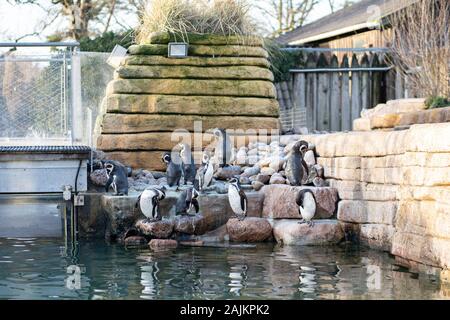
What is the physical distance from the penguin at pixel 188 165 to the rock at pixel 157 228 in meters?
1.20

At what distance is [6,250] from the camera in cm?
1057

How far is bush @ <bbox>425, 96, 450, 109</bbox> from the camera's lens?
12.5m

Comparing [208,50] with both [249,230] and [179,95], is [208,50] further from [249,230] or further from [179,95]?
[249,230]

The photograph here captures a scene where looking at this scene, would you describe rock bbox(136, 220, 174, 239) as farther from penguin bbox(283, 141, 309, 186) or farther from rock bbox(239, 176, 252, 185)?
penguin bbox(283, 141, 309, 186)

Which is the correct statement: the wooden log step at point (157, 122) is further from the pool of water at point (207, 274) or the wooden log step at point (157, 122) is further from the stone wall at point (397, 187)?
the pool of water at point (207, 274)

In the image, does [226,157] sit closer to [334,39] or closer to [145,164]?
[145,164]

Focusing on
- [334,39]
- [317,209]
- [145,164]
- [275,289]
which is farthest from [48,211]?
[334,39]

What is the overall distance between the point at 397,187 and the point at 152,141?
458cm

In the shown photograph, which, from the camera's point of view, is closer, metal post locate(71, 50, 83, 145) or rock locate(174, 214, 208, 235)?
rock locate(174, 214, 208, 235)

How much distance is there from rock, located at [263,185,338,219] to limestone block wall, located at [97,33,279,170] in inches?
101

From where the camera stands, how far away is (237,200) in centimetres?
1131

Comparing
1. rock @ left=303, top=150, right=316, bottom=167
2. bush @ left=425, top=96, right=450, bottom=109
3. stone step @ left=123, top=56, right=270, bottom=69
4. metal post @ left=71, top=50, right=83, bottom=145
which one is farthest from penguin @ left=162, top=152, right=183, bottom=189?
bush @ left=425, top=96, right=450, bottom=109

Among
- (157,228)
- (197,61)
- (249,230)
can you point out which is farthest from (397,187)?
(197,61)
